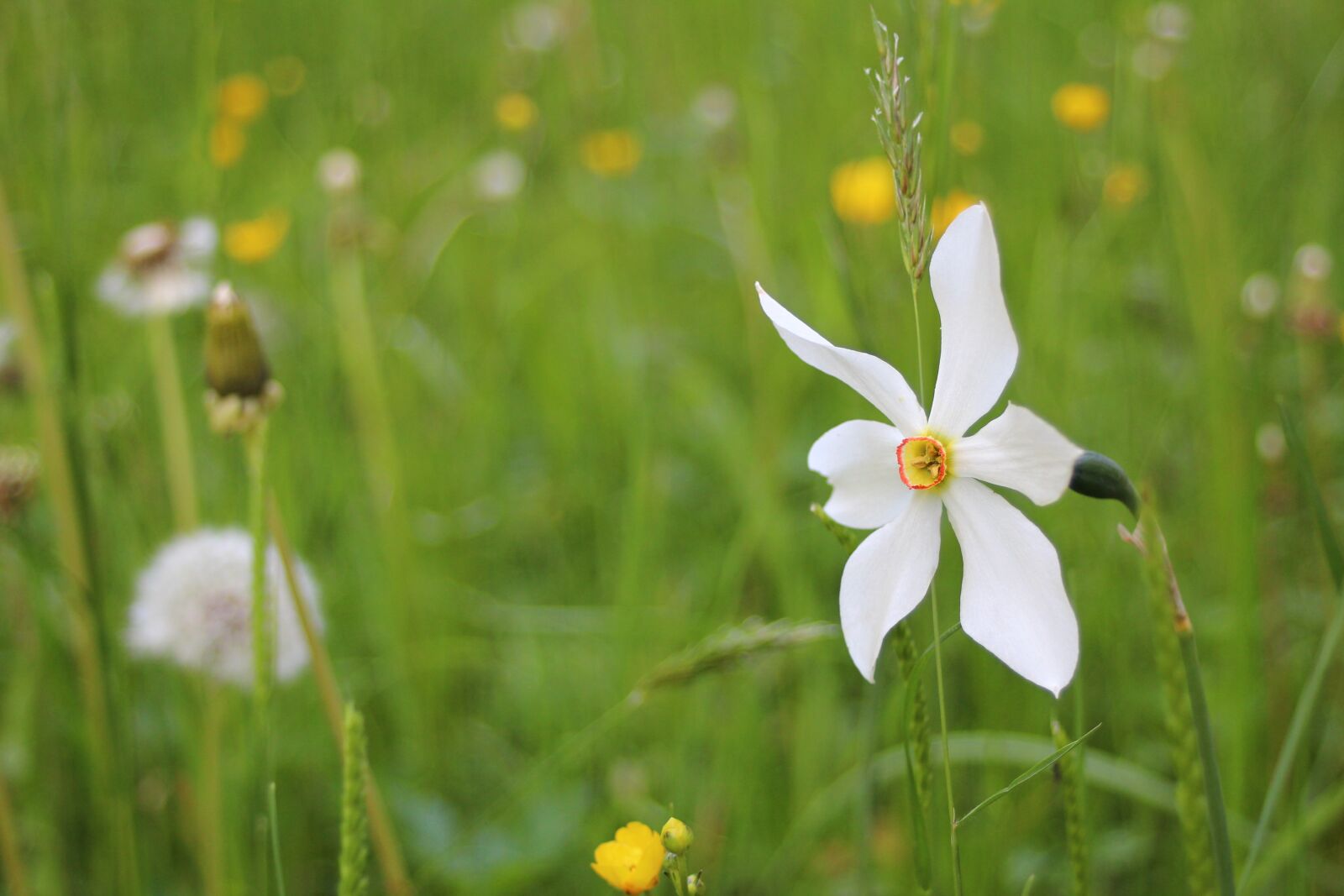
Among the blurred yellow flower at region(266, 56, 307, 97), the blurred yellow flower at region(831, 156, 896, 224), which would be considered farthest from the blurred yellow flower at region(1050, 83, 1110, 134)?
the blurred yellow flower at region(266, 56, 307, 97)

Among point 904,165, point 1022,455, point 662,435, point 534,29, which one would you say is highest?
point 534,29

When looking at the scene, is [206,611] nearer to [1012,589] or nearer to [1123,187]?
[1012,589]

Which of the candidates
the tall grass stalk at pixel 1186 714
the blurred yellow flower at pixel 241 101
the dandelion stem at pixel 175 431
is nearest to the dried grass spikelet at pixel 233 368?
the dandelion stem at pixel 175 431

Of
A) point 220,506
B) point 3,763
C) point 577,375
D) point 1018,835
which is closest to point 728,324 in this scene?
point 577,375

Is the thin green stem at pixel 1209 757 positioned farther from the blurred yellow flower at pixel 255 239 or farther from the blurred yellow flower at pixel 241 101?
the blurred yellow flower at pixel 241 101

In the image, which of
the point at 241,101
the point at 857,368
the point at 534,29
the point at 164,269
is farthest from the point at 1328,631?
the point at 534,29

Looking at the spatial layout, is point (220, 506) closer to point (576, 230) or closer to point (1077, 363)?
point (576, 230)
